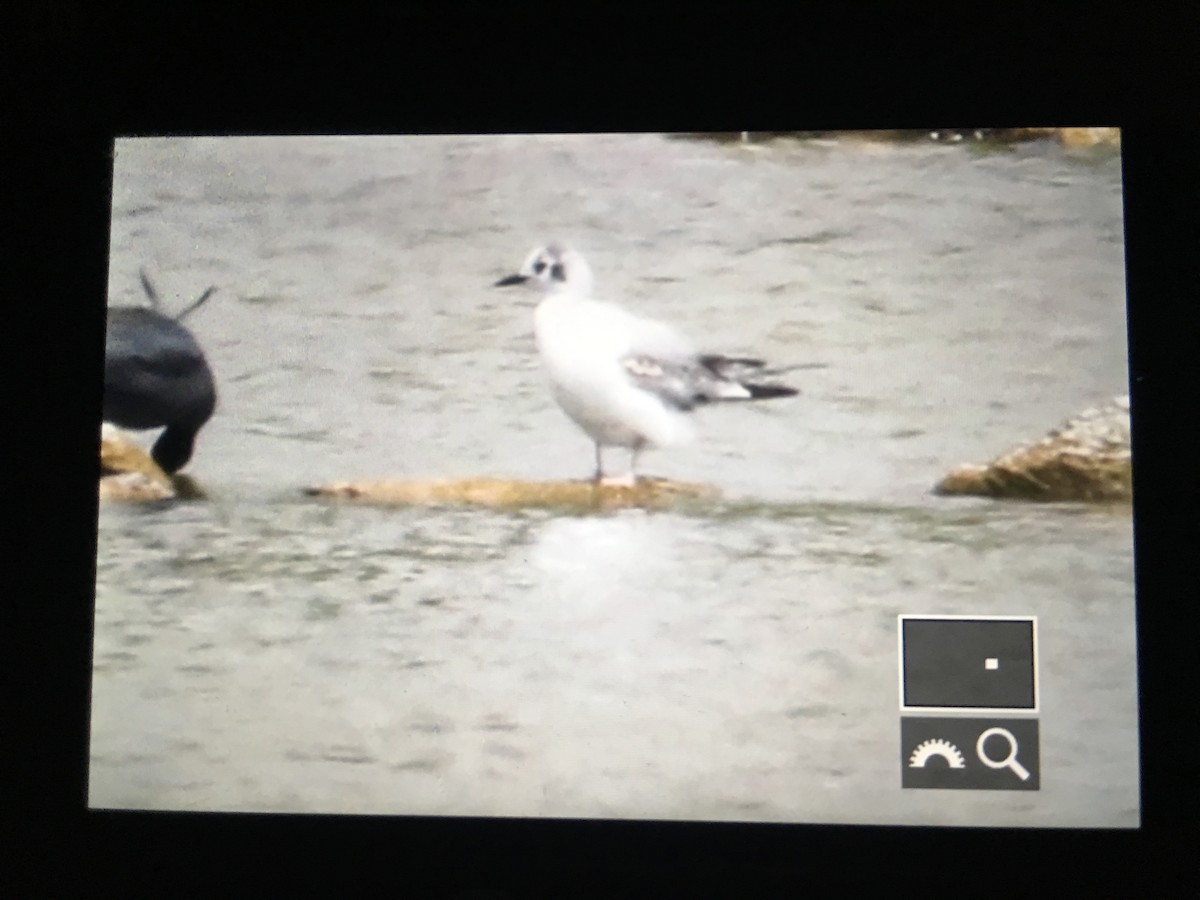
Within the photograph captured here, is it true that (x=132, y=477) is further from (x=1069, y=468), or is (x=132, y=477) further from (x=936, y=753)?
(x=1069, y=468)

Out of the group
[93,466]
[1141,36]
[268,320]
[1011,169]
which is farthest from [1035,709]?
[93,466]

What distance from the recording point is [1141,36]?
1.37 metres

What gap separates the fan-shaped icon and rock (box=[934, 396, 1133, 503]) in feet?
0.99

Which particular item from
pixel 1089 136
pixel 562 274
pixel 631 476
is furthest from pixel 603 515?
pixel 1089 136

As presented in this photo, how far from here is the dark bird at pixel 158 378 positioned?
140cm

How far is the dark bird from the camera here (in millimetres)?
1396

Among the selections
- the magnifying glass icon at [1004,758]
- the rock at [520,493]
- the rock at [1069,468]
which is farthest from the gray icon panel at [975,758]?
the rock at [520,493]

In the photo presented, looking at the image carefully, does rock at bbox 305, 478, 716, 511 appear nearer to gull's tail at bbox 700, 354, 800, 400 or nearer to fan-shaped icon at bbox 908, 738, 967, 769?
gull's tail at bbox 700, 354, 800, 400

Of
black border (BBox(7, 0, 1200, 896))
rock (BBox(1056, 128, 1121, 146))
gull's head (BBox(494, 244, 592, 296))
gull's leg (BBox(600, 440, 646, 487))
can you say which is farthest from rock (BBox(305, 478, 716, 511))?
rock (BBox(1056, 128, 1121, 146))

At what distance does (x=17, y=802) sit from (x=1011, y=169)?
1.47 metres

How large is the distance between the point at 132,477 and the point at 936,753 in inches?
41.5

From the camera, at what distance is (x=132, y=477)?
140 centimetres

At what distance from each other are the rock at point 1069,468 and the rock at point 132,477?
949mm

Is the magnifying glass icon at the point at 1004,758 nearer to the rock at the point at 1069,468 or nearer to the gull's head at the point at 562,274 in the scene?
the rock at the point at 1069,468
